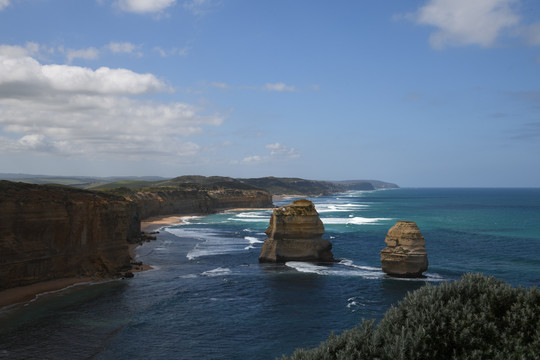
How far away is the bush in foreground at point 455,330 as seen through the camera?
10453mm

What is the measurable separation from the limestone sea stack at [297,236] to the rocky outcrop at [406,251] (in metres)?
9.28

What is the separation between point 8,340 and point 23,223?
1221 centimetres

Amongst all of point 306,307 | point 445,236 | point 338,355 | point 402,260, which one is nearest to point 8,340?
point 306,307

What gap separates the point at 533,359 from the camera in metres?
9.71

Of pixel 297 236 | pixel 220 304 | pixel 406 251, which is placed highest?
pixel 297 236

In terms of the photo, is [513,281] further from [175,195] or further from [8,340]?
[175,195]

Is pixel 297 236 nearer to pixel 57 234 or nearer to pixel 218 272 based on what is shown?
pixel 218 272

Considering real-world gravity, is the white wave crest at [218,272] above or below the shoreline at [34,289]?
below

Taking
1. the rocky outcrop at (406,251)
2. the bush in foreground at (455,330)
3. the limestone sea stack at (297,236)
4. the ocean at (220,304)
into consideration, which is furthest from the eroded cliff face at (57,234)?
the bush in foreground at (455,330)

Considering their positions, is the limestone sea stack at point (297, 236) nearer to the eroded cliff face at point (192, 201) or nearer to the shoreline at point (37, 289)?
the shoreline at point (37, 289)

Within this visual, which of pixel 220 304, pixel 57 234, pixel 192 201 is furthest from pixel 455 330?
pixel 192 201

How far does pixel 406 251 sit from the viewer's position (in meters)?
37.3

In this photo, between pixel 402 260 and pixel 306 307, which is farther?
pixel 402 260

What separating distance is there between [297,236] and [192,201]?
8447 cm
